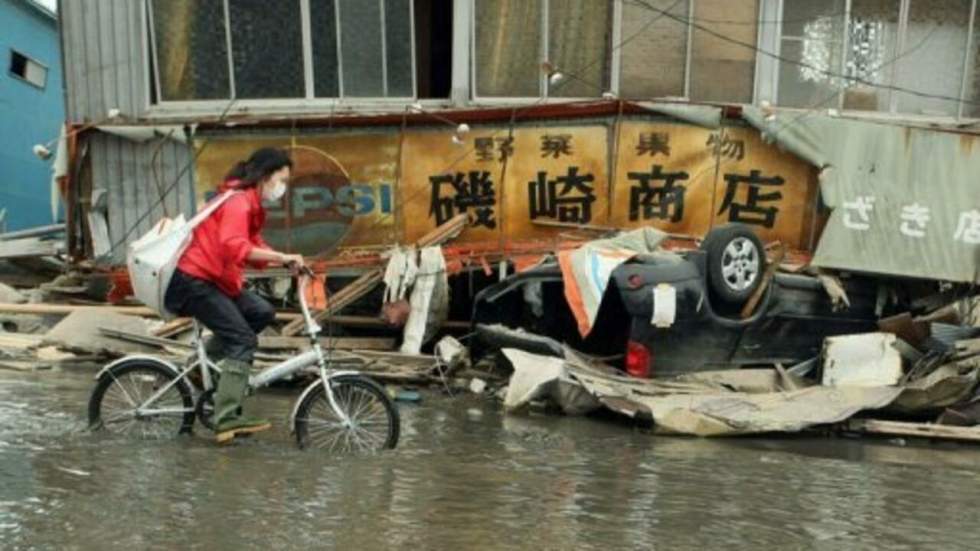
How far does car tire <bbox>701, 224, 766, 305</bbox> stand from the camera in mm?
8477

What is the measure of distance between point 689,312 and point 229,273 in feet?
13.9

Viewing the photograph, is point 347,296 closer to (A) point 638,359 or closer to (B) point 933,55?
(A) point 638,359

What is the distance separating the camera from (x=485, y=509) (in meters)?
5.02

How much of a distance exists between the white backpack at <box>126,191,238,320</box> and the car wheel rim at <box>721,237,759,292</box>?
4690mm

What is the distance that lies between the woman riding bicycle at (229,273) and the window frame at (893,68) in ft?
23.2

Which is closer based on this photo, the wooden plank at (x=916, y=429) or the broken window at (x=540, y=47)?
the wooden plank at (x=916, y=429)

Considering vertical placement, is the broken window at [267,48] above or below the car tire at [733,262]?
above

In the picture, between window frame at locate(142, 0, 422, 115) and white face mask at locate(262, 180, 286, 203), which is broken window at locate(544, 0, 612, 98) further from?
white face mask at locate(262, 180, 286, 203)

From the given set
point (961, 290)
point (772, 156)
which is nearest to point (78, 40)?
point (772, 156)

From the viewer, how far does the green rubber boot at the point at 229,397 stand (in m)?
5.75

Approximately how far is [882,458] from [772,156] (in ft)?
13.4

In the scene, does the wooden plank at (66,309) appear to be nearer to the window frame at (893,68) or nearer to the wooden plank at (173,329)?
the wooden plank at (173,329)

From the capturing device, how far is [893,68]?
1115cm

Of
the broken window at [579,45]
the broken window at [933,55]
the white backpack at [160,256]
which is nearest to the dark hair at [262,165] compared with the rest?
the white backpack at [160,256]
